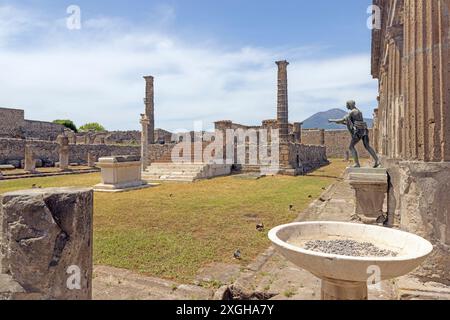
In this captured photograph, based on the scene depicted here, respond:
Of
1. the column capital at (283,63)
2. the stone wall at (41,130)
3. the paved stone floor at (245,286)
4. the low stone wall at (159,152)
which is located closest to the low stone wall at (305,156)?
the column capital at (283,63)

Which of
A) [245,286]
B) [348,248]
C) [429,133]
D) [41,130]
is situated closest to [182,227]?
[245,286]

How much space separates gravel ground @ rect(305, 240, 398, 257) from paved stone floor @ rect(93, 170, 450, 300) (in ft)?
2.30

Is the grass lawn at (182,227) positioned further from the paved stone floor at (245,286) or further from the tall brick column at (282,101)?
the tall brick column at (282,101)

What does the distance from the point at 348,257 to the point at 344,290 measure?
537mm

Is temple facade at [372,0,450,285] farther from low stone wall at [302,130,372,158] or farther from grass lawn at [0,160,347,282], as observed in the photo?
low stone wall at [302,130,372,158]

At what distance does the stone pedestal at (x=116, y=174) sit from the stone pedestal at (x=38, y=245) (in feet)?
32.6

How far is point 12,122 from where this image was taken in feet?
105

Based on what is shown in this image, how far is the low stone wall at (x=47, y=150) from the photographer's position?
875 inches

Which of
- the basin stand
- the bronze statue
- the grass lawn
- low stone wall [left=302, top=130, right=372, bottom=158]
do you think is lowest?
the grass lawn

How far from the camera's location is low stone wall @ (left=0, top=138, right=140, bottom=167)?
22219 mm

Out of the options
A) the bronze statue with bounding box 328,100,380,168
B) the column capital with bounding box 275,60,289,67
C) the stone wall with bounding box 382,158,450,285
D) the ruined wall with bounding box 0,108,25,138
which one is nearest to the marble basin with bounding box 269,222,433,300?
the stone wall with bounding box 382,158,450,285

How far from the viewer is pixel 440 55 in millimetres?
2920
